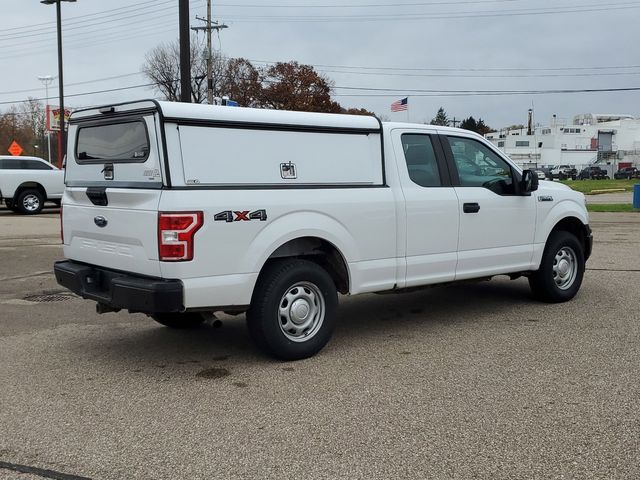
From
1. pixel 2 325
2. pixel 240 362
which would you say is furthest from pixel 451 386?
pixel 2 325

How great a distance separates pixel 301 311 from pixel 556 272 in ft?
11.6

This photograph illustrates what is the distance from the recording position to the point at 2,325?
6.55 meters

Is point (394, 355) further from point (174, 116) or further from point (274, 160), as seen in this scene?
point (174, 116)

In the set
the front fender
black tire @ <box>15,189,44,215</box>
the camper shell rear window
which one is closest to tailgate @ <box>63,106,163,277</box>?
the camper shell rear window

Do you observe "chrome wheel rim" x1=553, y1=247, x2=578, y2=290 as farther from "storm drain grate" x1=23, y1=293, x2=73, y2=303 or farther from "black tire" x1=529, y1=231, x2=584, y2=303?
"storm drain grate" x1=23, y1=293, x2=73, y2=303

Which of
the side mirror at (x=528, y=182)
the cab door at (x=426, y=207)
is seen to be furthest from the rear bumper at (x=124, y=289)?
the side mirror at (x=528, y=182)

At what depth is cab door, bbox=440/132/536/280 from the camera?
6.26 meters

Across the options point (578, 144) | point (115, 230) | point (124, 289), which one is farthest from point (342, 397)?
point (578, 144)

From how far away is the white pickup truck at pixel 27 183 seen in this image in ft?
67.7

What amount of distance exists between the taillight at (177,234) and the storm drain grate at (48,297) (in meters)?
3.97

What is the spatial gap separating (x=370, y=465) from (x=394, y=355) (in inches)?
80.5

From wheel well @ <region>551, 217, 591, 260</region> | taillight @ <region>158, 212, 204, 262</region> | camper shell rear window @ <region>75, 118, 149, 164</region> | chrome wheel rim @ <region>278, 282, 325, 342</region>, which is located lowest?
chrome wheel rim @ <region>278, 282, 325, 342</region>

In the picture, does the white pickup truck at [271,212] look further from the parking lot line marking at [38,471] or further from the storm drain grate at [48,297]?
the storm drain grate at [48,297]

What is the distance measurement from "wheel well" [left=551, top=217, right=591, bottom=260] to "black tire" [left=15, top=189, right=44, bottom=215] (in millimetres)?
18333
